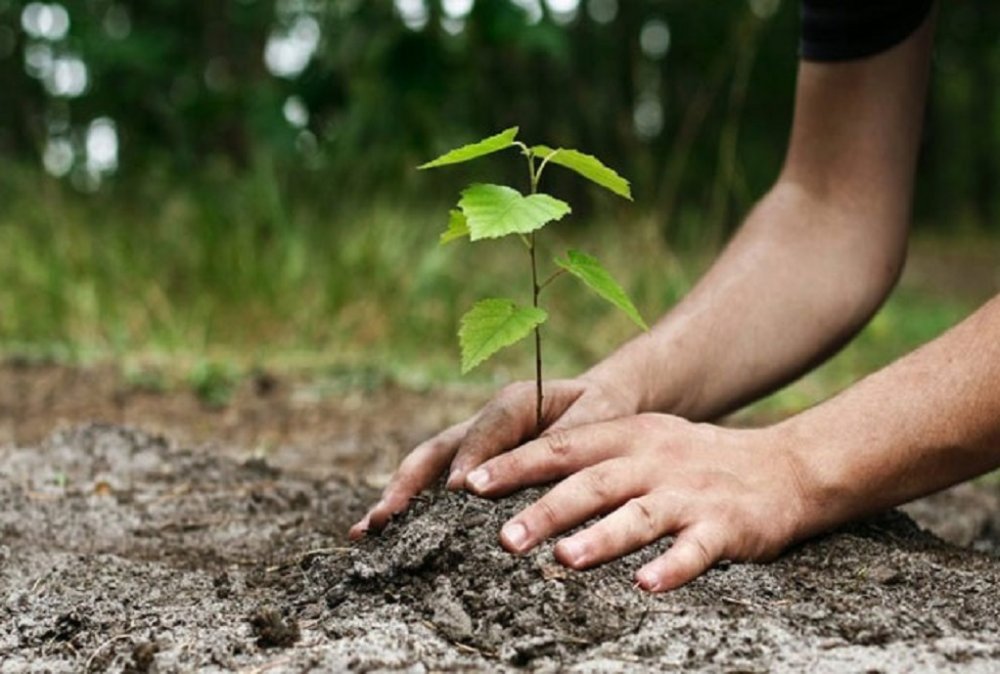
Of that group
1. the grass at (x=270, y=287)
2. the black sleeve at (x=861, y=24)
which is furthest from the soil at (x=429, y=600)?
the grass at (x=270, y=287)

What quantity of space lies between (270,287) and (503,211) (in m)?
3.36

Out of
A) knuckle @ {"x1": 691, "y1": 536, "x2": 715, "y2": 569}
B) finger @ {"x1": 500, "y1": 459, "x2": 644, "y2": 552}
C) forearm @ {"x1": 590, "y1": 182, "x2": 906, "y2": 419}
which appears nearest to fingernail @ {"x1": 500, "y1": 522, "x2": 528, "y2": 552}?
finger @ {"x1": 500, "y1": 459, "x2": 644, "y2": 552}

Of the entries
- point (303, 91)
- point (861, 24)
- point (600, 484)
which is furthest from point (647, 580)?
point (303, 91)

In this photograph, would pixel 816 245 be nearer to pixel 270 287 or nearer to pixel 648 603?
pixel 648 603

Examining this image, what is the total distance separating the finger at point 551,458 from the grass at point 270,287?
7.83 feet

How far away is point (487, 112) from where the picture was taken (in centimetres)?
811

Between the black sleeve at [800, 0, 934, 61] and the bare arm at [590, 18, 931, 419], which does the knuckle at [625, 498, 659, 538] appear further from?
the black sleeve at [800, 0, 934, 61]

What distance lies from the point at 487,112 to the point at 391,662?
23.0ft

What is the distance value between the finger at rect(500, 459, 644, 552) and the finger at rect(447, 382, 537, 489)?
0.15m

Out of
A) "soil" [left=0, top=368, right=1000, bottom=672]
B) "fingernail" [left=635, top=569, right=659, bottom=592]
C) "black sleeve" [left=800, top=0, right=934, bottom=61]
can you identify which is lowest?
"soil" [left=0, top=368, right=1000, bottom=672]

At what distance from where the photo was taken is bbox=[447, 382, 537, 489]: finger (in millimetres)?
1717

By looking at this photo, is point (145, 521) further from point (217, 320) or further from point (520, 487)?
point (217, 320)

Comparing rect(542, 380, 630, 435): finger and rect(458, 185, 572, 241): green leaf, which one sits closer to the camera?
rect(458, 185, 572, 241): green leaf

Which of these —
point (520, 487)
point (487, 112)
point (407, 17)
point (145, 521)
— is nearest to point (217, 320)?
point (407, 17)
